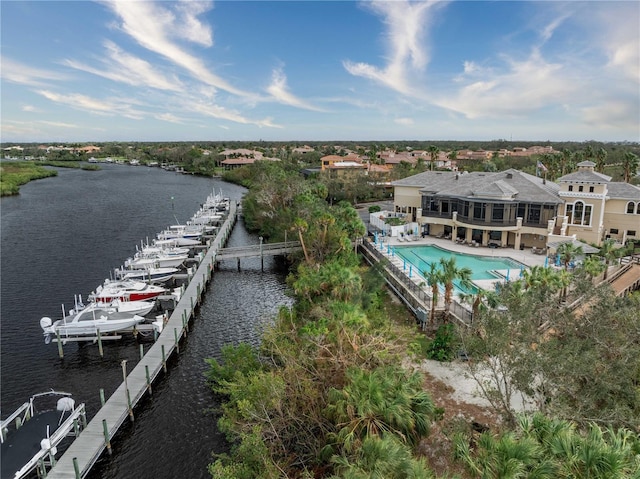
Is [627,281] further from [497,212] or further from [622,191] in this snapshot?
[622,191]

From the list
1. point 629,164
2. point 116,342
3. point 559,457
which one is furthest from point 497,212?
point 559,457

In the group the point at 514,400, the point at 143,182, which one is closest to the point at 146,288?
the point at 514,400

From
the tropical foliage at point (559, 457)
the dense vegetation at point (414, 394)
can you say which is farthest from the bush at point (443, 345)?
the tropical foliage at point (559, 457)

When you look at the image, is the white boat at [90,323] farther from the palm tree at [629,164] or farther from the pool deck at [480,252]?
the palm tree at [629,164]

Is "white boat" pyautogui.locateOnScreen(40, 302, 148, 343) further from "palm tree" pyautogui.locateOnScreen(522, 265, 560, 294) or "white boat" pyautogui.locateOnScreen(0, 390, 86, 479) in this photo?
"palm tree" pyautogui.locateOnScreen(522, 265, 560, 294)

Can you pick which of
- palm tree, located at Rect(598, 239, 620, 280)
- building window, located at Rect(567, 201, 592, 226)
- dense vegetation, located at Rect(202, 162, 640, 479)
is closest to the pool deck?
palm tree, located at Rect(598, 239, 620, 280)
